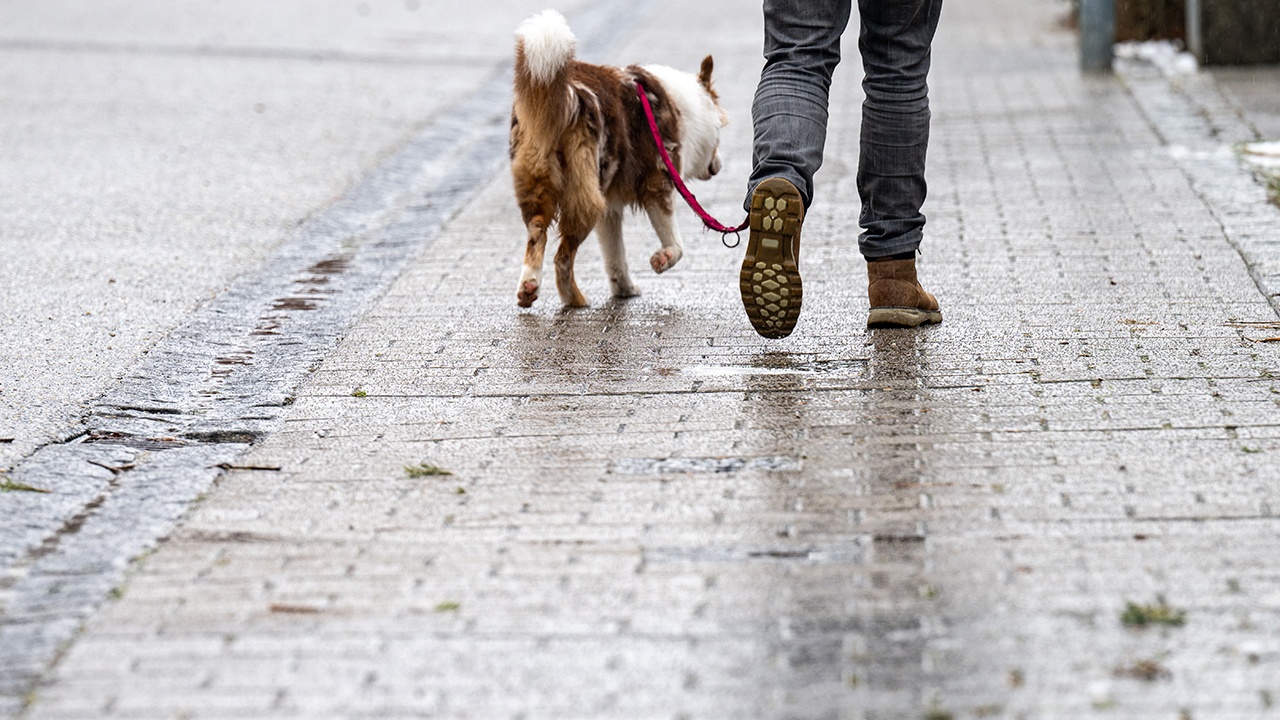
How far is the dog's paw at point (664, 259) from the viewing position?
17.1ft

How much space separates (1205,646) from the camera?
103 inches

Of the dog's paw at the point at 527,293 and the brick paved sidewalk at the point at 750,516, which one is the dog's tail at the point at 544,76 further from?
the brick paved sidewalk at the point at 750,516

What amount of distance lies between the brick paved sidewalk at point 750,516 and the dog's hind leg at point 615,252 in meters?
0.09

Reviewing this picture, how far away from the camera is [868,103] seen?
468 centimetres

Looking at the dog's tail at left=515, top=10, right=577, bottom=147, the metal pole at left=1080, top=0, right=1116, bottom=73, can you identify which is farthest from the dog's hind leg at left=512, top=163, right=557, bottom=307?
the metal pole at left=1080, top=0, right=1116, bottom=73

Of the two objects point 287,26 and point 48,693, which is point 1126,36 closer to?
point 287,26

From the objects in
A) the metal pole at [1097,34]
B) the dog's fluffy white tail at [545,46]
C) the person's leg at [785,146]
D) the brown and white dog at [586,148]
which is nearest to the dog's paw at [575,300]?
the brown and white dog at [586,148]

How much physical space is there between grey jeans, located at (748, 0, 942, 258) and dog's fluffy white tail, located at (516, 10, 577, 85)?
588 mm

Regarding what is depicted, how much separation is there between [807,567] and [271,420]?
1663 mm

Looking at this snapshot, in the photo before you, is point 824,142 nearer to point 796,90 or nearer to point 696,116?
point 796,90

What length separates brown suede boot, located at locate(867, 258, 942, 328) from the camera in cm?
465

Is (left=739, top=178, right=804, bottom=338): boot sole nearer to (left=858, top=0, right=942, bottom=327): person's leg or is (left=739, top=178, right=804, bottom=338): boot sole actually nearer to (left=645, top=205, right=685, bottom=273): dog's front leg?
(left=858, top=0, right=942, bottom=327): person's leg

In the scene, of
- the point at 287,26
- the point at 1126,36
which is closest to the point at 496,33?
the point at 287,26

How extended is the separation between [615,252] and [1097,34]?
222 inches
